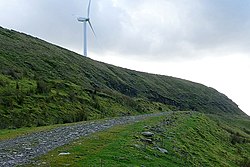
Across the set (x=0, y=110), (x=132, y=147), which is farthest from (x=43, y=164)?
(x=0, y=110)

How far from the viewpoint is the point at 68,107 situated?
4144 cm

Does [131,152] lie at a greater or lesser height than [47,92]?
lesser

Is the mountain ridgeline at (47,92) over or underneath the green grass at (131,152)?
over

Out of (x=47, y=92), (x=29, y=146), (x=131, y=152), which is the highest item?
(x=47, y=92)

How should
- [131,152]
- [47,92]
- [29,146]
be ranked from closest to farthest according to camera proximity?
[131,152]
[29,146]
[47,92]

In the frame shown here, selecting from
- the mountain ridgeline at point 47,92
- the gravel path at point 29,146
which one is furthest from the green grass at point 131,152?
the mountain ridgeline at point 47,92

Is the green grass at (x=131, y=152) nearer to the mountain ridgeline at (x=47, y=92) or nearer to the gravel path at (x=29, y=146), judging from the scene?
the gravel path at (x=29, y=146)

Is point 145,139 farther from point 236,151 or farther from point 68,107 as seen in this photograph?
point 68,107

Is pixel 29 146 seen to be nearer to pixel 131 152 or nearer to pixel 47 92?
pixel 131 152

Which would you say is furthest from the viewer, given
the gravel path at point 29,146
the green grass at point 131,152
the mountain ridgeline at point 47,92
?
the mountain ridgeline at point 47,92

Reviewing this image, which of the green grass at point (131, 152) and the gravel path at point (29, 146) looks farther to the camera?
the green grass at point (131, 152)

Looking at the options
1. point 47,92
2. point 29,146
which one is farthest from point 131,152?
point 47,92

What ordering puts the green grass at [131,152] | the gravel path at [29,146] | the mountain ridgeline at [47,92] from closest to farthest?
the gravel path at [29,146]
the green grass at [131,152]
the mountain ridgeline at [47,92]

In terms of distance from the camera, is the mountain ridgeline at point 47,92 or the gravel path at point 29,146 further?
the mountain ridgeline at point 47,92
